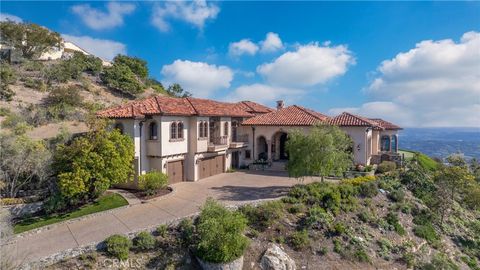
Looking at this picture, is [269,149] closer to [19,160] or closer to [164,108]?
[164,108]

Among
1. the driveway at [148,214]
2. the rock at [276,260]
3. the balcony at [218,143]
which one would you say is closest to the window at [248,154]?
the balcony at [218,143]

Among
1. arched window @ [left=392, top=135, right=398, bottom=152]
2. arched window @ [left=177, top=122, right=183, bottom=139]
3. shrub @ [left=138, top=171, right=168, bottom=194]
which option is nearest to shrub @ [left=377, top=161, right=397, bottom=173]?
arched window @ [left=392, top=135, right=398, bottom=152]

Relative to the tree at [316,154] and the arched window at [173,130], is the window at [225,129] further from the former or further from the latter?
the tree at [316,154]

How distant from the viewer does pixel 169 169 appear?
25203 millimetres

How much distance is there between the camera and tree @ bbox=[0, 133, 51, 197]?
19.0 metres

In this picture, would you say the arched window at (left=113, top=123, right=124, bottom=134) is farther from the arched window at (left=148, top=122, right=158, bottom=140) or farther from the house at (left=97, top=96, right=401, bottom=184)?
the arched window at (left=148, top=122, right=158, bottom=140)

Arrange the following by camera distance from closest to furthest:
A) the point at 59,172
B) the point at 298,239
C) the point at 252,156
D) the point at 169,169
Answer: the point at 298,239
the point at 59,172
the point at 169,169
the point at 252,156

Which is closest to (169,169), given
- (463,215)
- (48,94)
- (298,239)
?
(298,239)

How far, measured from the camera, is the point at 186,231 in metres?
16.0

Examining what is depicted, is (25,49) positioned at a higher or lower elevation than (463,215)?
higher

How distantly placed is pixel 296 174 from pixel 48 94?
126 ft

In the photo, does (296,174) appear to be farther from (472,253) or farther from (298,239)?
(472,253)

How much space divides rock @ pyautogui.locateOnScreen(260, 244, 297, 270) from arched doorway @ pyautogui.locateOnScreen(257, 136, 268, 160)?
17972 mm

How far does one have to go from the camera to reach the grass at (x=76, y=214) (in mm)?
16797
